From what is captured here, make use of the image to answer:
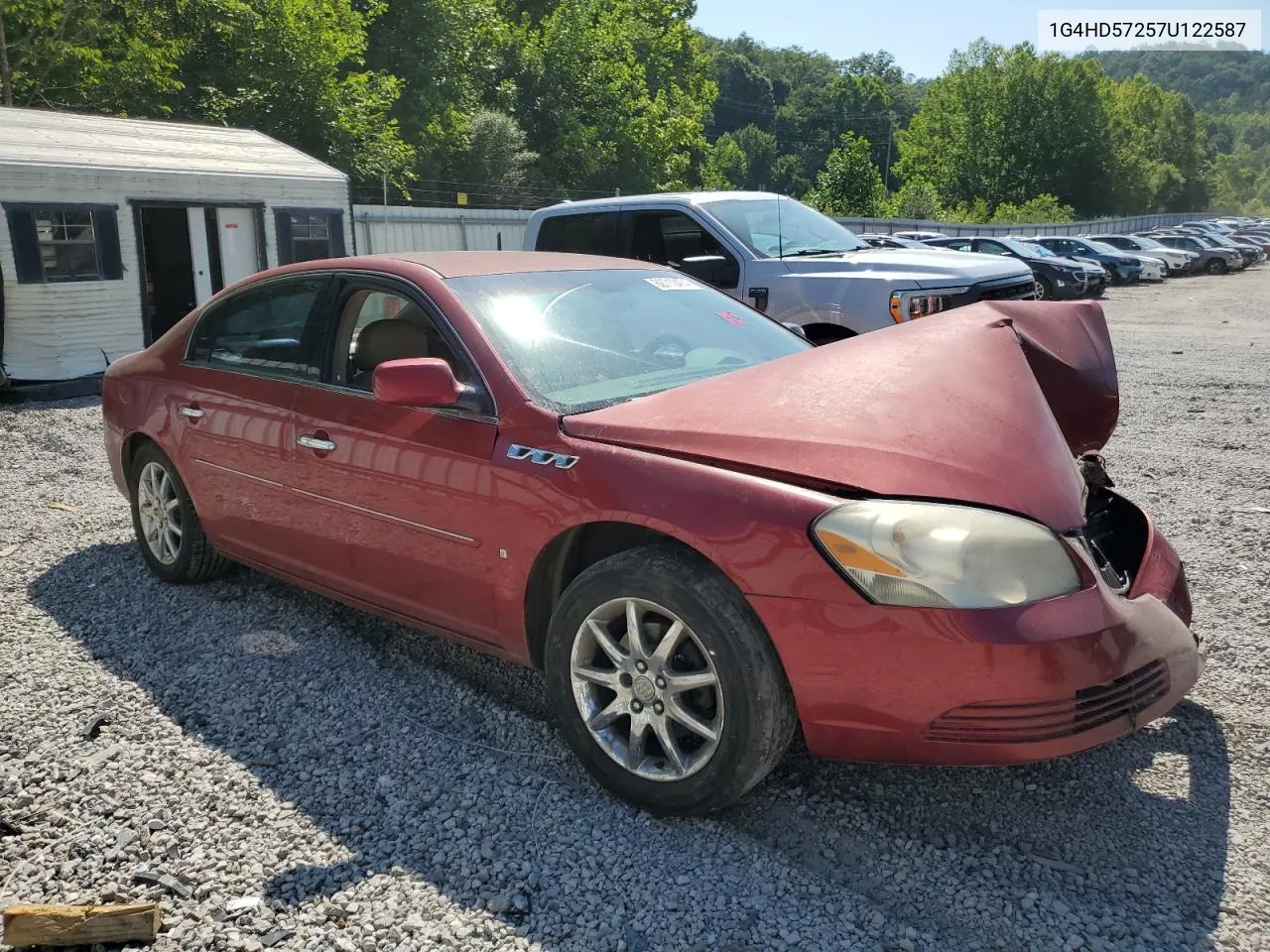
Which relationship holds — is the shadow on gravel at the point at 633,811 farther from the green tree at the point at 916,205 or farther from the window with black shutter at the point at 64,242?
the green tree at the point at 916,205

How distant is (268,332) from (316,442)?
2.60 ft

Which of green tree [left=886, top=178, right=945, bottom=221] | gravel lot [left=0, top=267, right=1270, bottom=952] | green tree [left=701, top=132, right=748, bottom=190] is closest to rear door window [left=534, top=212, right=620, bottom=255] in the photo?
gravel lot [left=0, top=267, right=1270, bottom=952]

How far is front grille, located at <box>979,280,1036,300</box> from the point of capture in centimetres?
870

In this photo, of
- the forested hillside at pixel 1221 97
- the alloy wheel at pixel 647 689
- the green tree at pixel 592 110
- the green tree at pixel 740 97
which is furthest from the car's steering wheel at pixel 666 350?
the forested hillside at pixel 1221 97

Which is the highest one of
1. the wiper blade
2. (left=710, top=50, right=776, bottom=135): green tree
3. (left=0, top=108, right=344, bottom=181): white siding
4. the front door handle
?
(left=710, top=50, right=776, bottom=135): green tree

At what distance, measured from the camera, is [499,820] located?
2957 millimetres

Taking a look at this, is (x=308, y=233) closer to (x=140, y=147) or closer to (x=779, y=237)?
(x=140, y=147)

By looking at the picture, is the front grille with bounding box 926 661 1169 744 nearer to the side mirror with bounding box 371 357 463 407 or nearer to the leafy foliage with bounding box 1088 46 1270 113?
the side mirror with bounding box 371 357 463 407

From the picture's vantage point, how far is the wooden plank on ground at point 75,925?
2428 mm

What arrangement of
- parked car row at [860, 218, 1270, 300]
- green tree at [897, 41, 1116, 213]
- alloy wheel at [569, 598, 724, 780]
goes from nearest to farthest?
alloy wheel at [569, 598, 724, 780], parked car row at [860, 218, 1270, 300], green tree at [897, 41, 1116, 213]

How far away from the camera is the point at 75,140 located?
41.0ft

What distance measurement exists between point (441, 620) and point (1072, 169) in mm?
81928

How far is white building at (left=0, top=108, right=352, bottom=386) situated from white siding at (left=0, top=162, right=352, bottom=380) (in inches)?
0.5

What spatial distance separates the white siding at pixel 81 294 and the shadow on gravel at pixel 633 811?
9.18 meters
